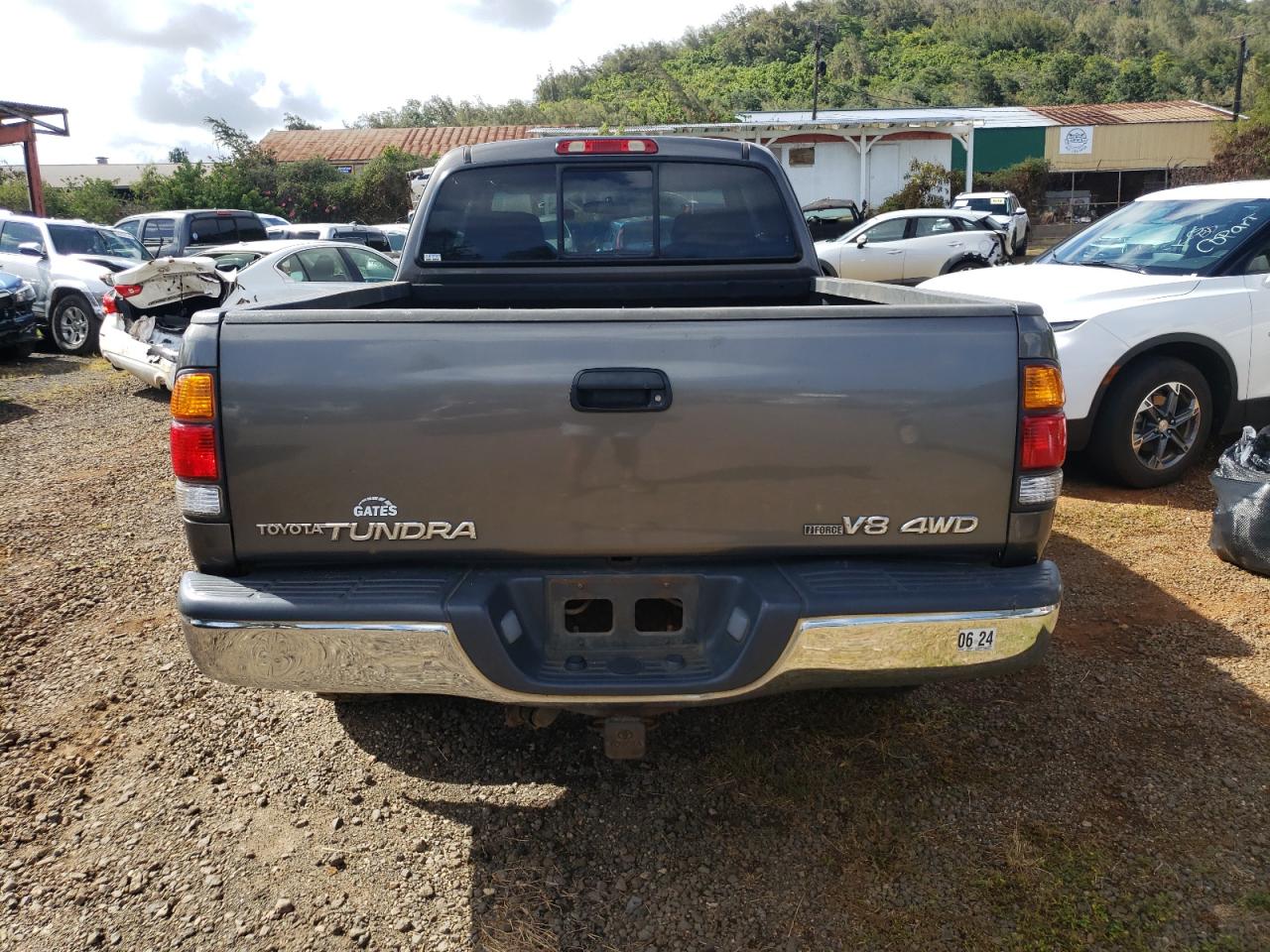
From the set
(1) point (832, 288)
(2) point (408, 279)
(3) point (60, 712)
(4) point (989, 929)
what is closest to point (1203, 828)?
(4) point (989, 929)

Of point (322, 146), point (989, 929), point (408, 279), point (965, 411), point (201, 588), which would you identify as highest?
point (322, 146)

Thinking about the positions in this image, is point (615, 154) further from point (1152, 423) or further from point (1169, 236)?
point (1169, 236)

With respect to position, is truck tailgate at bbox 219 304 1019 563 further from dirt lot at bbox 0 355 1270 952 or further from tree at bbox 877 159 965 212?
tree at bbox 877 159 965 212

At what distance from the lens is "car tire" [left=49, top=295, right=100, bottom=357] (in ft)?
43.8

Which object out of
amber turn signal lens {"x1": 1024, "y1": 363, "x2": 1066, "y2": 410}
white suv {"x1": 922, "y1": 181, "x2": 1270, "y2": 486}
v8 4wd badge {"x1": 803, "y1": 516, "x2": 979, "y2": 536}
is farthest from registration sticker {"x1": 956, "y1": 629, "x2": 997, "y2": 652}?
white suv {"x1": 922, "y1": 181, "x2": 1270, "y2": 486}

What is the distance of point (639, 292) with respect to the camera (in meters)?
4.20

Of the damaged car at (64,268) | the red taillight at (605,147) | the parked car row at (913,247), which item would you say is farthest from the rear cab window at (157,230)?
the red taillight at (605,147)

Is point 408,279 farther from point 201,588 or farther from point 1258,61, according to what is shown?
point 1258,61

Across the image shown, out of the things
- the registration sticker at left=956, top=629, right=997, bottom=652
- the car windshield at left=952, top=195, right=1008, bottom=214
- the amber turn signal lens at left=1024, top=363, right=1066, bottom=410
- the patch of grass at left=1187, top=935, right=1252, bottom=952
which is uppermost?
the car windshield at left=952, top=195, right=1008, bottom=214

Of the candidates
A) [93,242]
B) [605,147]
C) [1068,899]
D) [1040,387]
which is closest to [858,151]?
[93,242]

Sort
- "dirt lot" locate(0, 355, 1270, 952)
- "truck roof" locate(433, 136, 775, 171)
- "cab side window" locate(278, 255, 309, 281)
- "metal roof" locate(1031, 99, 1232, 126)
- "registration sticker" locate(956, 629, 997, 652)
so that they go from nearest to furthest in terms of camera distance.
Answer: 1. "registration sticker" locate(956, 629, 997, 652)
2. "dirt lot" locate(0, 355, 1270, 952)
3. "truck roof" locate(433, 136, 775, 171)
4. "cab side window" locate(278, 255, 309, 281)
5. "metal roof" locate(1031, 99, 1232, 126)

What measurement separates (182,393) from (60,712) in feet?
6.74

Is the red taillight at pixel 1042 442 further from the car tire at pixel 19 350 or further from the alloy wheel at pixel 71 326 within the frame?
the alloy wheel at pixel 71 326

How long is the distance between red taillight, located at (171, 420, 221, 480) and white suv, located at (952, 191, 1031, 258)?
22.2 metres
